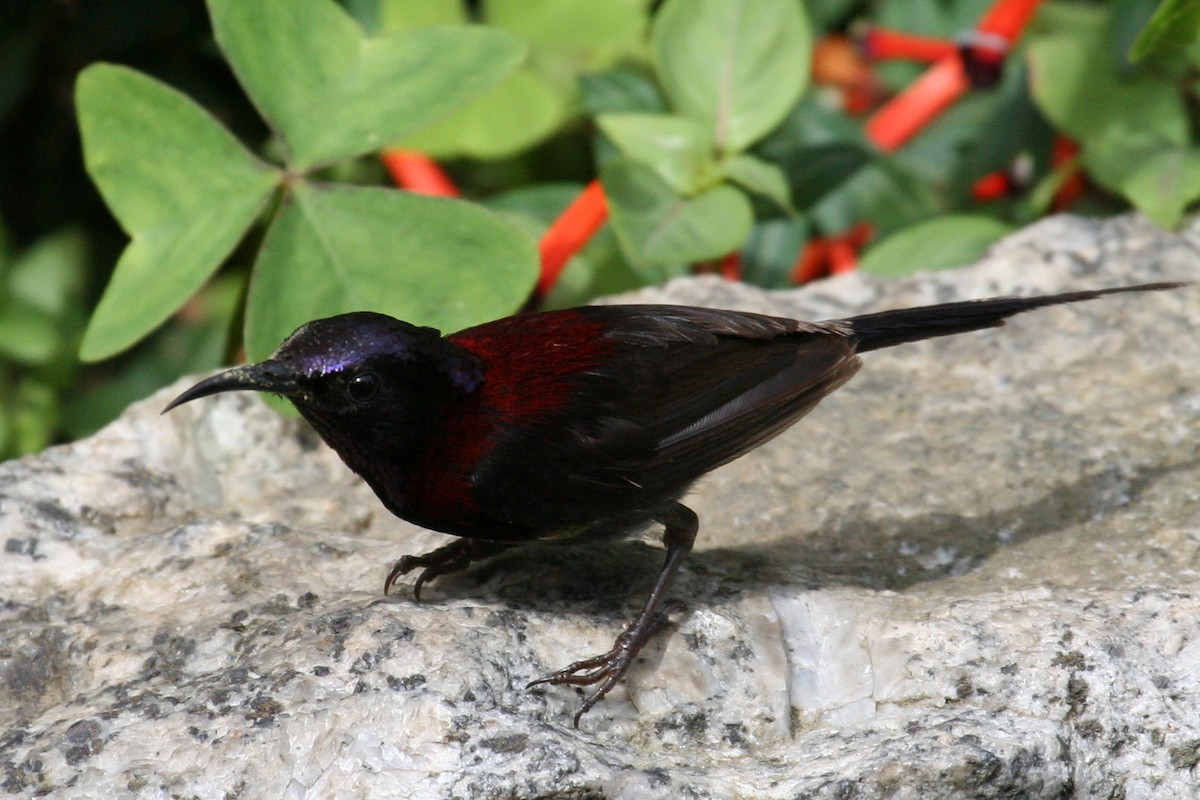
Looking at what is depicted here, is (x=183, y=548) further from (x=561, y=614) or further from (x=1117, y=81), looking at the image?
(x=1117, y=81)

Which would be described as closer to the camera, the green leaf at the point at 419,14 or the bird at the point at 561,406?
the bird at the point at 561,406

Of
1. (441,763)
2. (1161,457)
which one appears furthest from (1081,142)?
(441,763)

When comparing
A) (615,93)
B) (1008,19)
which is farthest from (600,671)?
(1008,19)

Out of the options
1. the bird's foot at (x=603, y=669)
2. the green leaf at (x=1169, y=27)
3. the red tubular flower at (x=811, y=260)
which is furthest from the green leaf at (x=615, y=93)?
the bird's foot at (x=603, y=669)

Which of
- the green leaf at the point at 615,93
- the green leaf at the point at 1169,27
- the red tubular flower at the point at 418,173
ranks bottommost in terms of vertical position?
the red tubular flower at the point at 418,173

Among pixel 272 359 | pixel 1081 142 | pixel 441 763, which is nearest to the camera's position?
pixel 441 763

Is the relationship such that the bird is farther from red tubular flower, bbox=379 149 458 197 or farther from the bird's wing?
red tubular flower, bbox=379 149 458 197

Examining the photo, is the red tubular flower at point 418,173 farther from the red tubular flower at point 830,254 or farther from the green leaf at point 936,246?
the green leaf at point 936,246
